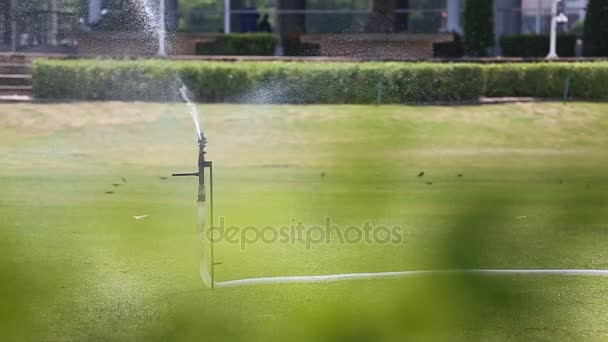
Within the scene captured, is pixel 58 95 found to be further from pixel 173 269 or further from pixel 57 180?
pixel 173 269

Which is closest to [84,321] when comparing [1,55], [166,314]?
[166,314]

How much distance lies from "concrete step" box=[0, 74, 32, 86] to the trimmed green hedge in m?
0.68

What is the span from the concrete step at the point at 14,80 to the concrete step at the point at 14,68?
0.44ft

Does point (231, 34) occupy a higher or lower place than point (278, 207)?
higher

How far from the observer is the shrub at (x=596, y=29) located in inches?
728

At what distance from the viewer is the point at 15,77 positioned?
1642cm

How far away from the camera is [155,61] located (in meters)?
15.9

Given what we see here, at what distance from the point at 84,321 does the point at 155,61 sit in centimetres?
1114

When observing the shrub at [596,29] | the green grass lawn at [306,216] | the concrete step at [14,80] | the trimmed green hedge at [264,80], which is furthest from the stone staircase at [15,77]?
the shrub at [596,29]

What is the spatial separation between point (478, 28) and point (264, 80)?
15.6 feet

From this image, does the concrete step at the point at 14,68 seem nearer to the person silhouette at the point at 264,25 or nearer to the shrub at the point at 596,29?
the person silhouette at the point at 264,25

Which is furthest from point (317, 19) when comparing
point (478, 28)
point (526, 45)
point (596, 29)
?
point (596, 29)

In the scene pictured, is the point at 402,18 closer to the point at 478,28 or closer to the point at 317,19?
the point at 317,19

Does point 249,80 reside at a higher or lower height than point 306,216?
higher
